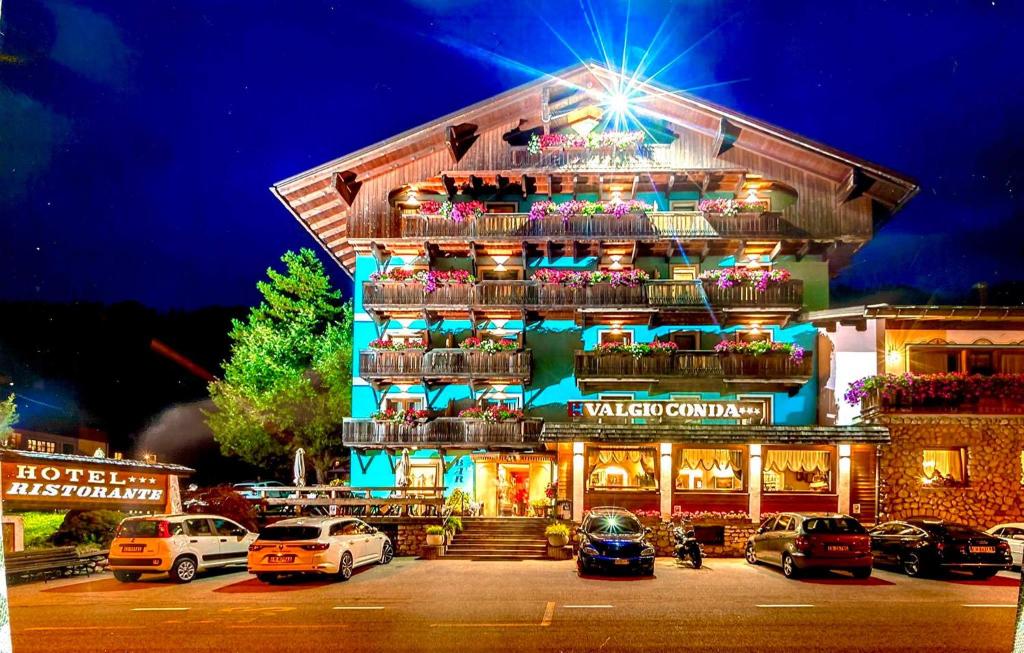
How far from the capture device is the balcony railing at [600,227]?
3325 centimetres

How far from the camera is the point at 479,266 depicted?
116ft

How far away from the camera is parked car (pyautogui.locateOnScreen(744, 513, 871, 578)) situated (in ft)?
61.8

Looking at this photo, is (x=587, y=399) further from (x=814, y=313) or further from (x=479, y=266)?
(x=814, y=313)

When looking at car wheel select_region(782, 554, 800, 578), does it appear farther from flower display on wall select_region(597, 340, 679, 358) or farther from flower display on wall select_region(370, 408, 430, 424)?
flower display on wall select_region(370, 408, 430, 424)

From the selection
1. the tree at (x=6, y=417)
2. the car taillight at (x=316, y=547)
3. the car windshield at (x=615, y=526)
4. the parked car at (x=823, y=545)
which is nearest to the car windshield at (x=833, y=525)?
the parked car at (x=823, y=545)

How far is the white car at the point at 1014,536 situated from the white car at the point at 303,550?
15.7 meters

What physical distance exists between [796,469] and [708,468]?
2998mm

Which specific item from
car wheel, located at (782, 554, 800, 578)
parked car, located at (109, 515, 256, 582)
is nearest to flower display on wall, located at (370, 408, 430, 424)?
parked car, located at (109, 515, 256, 582)

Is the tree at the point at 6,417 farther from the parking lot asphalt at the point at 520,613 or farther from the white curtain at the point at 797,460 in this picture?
the white curtain at the point at 797,460

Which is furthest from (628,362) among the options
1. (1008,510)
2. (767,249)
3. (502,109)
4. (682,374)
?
(1008,510)

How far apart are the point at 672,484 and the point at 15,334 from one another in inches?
1176

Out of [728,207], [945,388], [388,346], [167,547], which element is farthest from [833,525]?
[388,346]

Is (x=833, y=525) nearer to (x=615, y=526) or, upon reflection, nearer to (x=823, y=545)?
(x=823, y=545)

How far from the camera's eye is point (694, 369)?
32.7 metres
